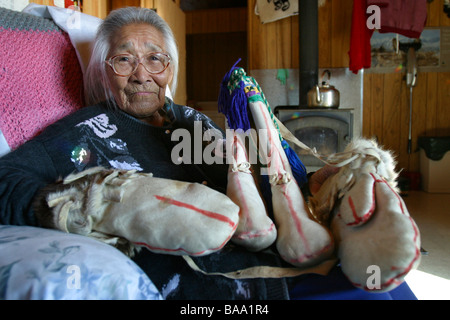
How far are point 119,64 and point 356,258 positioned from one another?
2.56 feet

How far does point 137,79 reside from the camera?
938 mm

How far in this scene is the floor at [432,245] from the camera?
1.42 meters

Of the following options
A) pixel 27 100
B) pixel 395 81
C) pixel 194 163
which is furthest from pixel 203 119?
pixel 395 81

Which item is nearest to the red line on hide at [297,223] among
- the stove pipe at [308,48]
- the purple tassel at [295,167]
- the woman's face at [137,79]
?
the purple tassel at [295,167]

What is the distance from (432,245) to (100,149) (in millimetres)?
1847

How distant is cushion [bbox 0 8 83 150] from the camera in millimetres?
794

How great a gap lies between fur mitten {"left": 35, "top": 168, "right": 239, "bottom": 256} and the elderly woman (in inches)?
1.9

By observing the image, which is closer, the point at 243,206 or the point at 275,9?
the point at 243,206

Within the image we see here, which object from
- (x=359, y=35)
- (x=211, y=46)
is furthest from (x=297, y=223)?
(x=211, y=46)

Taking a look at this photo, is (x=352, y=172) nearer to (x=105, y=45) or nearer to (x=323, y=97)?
(x=105, y=45)

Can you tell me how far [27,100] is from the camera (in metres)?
0.84

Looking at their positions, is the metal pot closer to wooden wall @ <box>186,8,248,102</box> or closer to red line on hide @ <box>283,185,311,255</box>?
wooden wall @ <box>186,8,248,102</box>

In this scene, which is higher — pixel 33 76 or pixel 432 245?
pixel 33 76

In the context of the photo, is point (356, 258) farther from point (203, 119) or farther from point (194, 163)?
point (203, 119)
